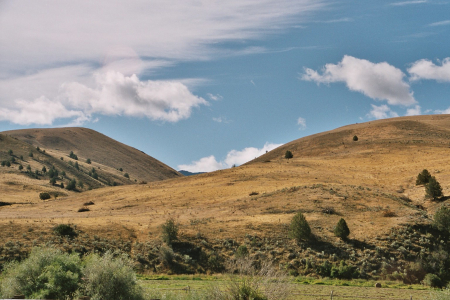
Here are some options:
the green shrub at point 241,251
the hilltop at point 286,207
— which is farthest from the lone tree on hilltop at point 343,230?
the green shrub at point 241,251

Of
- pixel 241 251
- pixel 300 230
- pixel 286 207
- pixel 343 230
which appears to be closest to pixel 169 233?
pixel 241 251

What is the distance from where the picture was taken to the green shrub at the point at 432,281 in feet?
118

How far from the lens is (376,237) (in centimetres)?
4491

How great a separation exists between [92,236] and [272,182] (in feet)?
123

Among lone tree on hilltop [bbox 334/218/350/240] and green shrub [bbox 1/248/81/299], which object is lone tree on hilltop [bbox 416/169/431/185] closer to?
lone tree on hilltop [bbox 334/218/350/240]

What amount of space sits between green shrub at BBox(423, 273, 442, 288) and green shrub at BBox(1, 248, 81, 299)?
3121cm

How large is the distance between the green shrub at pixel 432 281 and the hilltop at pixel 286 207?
3.86m

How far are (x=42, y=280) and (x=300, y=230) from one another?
98.7 feet

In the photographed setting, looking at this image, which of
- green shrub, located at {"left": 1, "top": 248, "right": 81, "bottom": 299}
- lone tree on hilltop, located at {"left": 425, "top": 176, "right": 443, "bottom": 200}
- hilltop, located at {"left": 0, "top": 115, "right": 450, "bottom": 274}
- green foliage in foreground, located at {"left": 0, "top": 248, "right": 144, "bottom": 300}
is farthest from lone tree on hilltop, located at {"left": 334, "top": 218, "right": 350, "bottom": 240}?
green shrub, located at {"left": 1, "top": 248, "right": 81, "bottom": 299}

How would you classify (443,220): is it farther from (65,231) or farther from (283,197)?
(65,231)

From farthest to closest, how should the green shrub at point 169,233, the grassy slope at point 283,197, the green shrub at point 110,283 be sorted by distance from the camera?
the grassy slope at point 283,197 < the green shrub at point 169,233 < the green shrub at point 110,283

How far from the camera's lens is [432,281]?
36.0 metres

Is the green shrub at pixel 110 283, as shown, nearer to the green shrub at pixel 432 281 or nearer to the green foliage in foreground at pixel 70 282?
the green foliage in foreground at pixel 70 282

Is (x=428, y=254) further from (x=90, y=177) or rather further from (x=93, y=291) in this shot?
(x=90, y=177)
